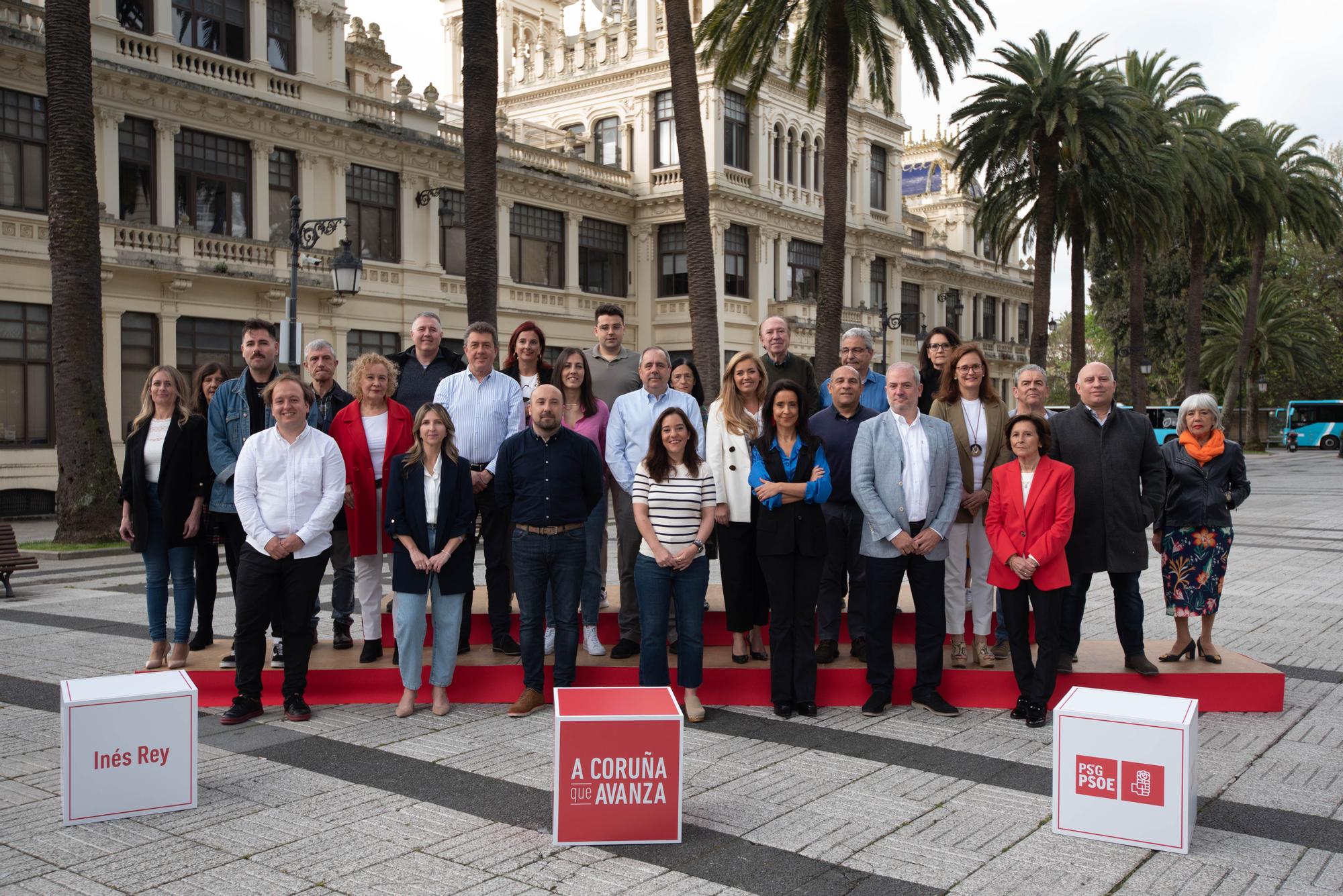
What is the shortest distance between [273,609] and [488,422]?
1.93 m

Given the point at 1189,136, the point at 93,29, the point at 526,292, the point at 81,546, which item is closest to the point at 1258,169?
the point at 1189,136

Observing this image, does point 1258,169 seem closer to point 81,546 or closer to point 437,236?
point 437,236

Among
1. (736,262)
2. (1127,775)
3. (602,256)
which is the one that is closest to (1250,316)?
(736,262)

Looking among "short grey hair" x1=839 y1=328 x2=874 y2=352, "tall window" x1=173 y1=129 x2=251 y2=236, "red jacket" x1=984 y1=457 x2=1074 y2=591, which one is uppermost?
"tall window" x1=173 y1=129 x2=251 y2=236

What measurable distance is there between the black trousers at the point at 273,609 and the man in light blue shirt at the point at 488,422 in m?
1.20

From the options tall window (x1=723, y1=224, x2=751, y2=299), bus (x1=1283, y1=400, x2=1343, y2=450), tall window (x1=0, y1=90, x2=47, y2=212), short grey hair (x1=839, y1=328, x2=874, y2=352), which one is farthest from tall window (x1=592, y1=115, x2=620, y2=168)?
bus (x1=1283, y1=400, x2=1343, y2=450)

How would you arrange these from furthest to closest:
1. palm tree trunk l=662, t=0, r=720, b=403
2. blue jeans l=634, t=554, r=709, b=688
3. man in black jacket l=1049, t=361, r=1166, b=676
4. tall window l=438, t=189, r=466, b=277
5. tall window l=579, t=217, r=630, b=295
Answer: tall window l=579, t=217, r=630, b=295 → tall window l=438, t=189, r=466, b=277 → palm tree trunk l=662, t=0, r=720, b=403 → man in black jacket l=1049, t=361, r=1166, b=676 → blue jeans l=634, t=554, r=709, b=688

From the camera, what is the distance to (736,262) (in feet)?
133

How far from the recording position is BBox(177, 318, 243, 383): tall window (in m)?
25.6

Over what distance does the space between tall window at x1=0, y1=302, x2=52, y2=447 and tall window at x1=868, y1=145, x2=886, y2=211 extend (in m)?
34.4

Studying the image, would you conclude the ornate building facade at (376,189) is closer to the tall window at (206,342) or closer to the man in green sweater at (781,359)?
the tall window at (206,342)

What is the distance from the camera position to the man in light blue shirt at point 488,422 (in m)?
7.99

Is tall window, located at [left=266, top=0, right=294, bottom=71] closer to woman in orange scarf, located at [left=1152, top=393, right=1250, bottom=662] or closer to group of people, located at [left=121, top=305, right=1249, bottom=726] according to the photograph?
group of people, located at [left=121, top=305, right=1249, bottom=726]

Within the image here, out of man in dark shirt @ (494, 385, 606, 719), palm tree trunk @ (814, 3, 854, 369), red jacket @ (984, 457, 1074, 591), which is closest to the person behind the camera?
red jacket @ (984, 457, 1074, 591)
